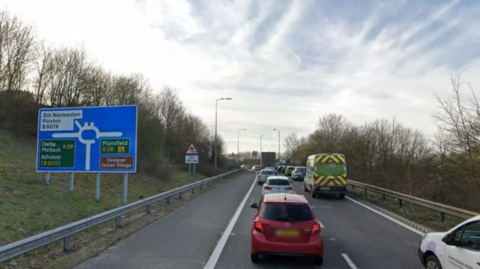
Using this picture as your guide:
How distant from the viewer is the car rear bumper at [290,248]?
6727 mm

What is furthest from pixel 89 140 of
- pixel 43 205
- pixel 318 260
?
pixel 318 260

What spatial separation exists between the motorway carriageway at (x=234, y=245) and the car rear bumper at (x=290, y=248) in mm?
297

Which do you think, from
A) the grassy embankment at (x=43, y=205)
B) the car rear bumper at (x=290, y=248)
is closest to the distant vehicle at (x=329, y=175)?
the grassy embankment at (x=43, y=205)

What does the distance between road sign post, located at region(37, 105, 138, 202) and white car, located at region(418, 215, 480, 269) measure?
34.3ft

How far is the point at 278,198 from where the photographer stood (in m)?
7.66

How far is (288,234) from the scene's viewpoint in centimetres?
684

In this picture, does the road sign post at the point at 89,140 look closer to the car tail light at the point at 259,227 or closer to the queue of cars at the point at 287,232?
the car tail light at the point at 259,227

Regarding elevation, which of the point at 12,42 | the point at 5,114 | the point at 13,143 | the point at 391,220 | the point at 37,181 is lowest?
the point at 391,220

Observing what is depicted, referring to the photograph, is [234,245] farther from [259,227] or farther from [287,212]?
[287,212]

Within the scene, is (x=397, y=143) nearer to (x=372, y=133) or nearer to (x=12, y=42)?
(x=372, y=133)

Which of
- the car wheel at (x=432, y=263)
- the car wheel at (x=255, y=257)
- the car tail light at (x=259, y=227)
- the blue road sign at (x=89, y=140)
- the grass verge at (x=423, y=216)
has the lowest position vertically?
the grass verge at (x=423, y=216)

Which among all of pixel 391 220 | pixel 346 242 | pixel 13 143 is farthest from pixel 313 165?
pixel 13 143

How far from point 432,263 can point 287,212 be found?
2.62 m

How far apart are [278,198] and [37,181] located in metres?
12.4
